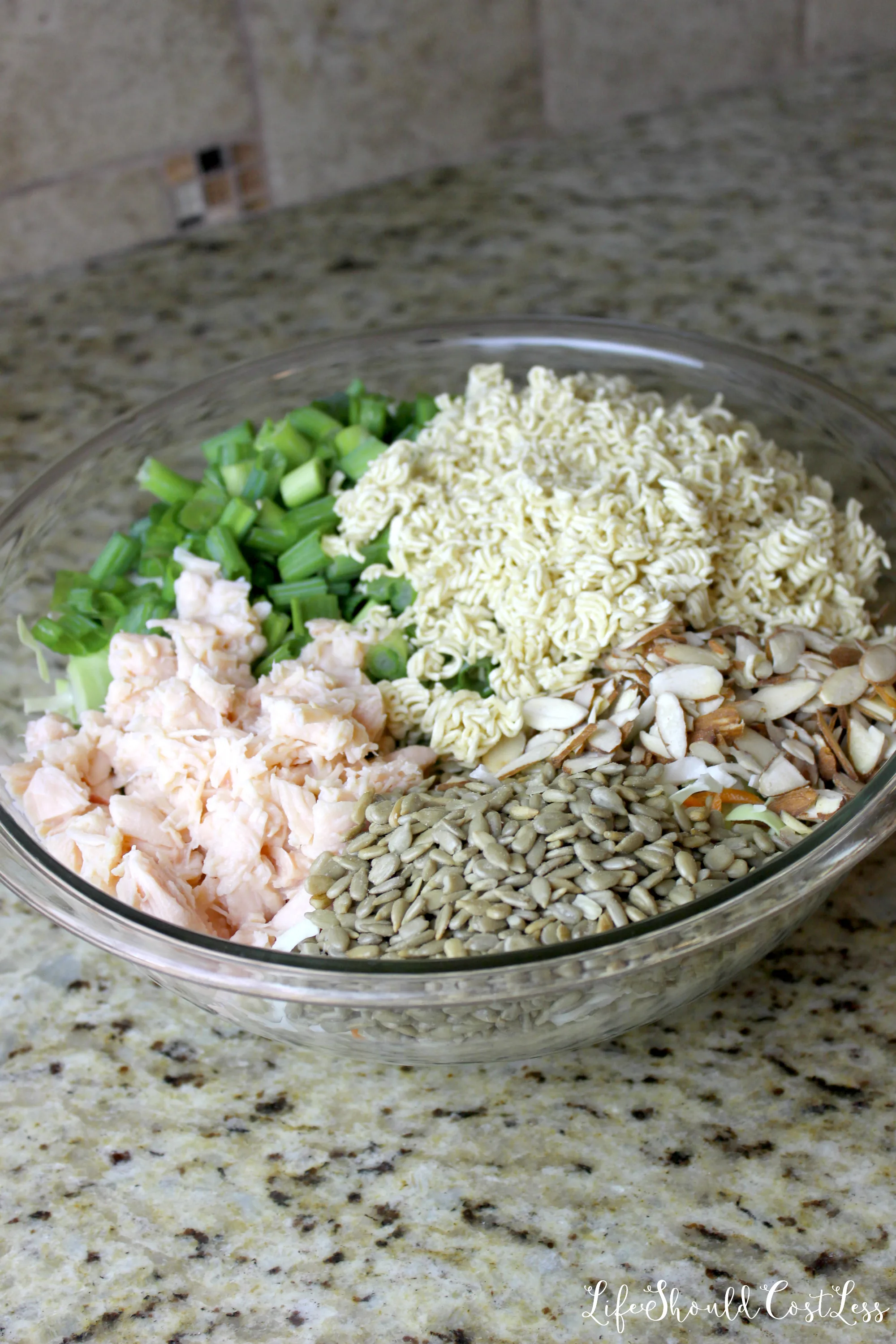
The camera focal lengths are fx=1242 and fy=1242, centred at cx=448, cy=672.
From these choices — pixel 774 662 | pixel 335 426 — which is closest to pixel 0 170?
pixel 335 426

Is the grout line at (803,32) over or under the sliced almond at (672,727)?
over

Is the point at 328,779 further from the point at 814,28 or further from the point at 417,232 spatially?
the point at 814,28

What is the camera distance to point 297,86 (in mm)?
2252

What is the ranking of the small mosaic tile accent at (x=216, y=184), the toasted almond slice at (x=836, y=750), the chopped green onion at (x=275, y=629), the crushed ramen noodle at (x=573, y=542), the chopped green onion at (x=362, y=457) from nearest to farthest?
the toasted almond slice at (x=836, y=750) → the crushed ramen noodle at (x=573, y=542) → the chopped green onion at (x=275, y=629) → the chopped green onion at (x=362, y=457) → the small mosaic tile accent at (x=216, y=184)

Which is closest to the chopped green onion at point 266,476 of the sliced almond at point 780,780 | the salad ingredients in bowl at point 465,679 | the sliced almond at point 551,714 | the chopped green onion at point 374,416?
the salad ingredients in bowl at point 465,679

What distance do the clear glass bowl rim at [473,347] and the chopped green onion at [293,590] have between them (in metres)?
0.29

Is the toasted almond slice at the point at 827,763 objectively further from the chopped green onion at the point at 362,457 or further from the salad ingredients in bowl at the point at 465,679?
the chopped green onion at the point at 362,457

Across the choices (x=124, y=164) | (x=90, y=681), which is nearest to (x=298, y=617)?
(x=90, y=681)

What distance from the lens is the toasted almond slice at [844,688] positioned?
1.09 meters

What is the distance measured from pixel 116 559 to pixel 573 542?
1.80 ft

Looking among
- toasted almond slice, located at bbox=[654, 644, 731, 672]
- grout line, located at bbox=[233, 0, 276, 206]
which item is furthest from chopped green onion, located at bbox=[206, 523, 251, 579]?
grout line, located at bbox=[233, 0, 276, 206]

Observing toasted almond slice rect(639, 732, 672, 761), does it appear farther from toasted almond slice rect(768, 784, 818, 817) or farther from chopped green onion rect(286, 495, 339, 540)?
chopped green onion rect(286, 495, 339, 540)

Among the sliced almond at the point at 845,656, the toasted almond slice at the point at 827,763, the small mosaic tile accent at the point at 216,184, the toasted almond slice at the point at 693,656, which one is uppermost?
the small mosaic tile accent at the point at 216,184

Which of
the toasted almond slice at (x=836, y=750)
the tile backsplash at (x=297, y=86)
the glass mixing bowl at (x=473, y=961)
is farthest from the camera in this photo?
the tile backsplash at (x=297, y=86)
